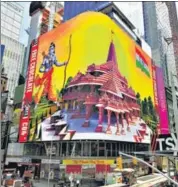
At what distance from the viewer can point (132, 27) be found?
4176 inches

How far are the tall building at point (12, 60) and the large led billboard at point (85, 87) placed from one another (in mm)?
76540

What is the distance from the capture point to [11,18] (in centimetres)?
17625

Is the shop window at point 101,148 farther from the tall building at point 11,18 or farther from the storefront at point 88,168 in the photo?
the tall building at point 11,18

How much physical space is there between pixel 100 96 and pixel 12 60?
105224 mm

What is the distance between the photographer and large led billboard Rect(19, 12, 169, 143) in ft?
170

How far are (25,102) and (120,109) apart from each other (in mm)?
24741

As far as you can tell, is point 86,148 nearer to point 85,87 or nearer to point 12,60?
point 85,87

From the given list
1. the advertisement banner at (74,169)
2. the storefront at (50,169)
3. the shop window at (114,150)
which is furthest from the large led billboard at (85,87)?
the advertisement banner at (74,169)

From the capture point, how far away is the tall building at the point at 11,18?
171 metres

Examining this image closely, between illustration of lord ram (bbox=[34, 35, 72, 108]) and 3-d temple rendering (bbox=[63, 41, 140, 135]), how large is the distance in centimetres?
599

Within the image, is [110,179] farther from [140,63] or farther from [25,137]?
[140,63]

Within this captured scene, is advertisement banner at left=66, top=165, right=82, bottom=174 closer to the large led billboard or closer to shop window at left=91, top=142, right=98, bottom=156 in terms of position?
shop window at left=91, top=142, right=98, bottom=156

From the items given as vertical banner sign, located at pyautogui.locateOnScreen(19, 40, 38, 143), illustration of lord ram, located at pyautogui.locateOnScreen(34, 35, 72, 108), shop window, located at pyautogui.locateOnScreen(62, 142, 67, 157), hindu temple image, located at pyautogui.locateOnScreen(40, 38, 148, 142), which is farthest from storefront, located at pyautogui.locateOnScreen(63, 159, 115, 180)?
vertical banner sign, located at pyautogui.locateOnScreen(19, 40, 38, 143)

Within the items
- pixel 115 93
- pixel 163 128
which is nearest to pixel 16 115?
pixel 115 93
